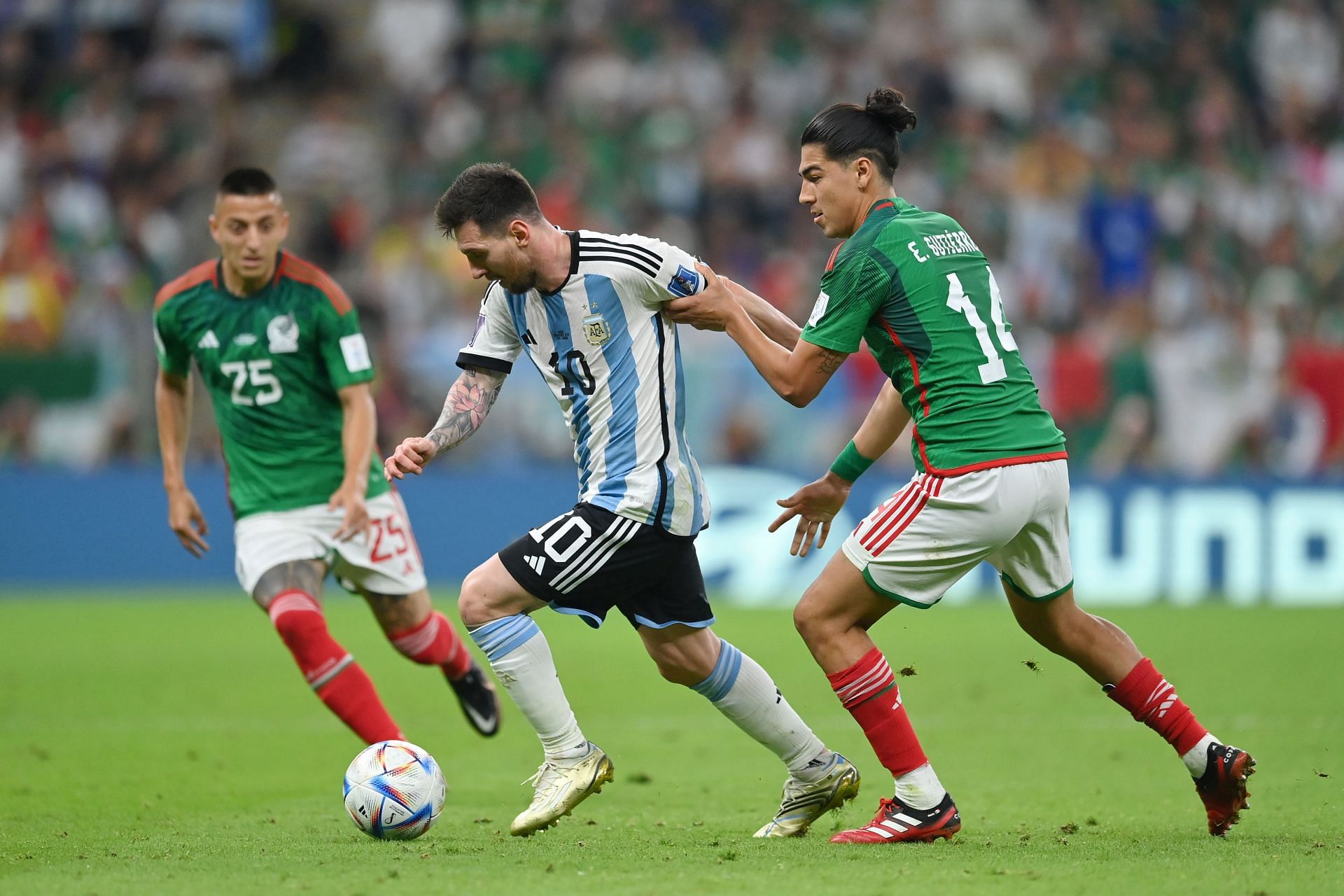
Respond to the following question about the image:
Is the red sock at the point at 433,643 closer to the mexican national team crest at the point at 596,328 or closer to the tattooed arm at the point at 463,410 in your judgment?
the tattooed arm at the point at 463,410

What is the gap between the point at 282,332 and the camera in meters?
7.07

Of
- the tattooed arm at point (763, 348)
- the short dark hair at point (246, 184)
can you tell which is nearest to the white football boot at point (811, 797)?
the tattooed arm at point (763, 348)

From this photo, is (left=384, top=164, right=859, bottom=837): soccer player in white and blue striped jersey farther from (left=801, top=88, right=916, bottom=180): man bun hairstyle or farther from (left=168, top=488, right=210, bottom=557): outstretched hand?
(left=168, top=488, right=210, bottom=557): outstretched hand

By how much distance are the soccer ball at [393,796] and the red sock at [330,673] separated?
3.04 feet

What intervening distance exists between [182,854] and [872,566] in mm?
2413

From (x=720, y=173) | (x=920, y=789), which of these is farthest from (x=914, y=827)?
(x=720, y=173)

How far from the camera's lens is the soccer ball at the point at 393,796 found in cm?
555

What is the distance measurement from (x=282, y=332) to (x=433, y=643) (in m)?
1.57

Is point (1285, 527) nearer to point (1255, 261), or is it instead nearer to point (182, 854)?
point (1255, 261)

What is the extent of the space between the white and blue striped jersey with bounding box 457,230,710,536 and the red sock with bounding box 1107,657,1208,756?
5.17ft

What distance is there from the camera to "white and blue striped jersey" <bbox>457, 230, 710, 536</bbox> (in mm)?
5656

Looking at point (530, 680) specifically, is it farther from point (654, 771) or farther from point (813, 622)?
point (654, 771)

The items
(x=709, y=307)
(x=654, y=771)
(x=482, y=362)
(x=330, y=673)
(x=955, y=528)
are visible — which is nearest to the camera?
(x=955, y=528)

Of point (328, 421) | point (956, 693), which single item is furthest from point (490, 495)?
point (328, 421)
